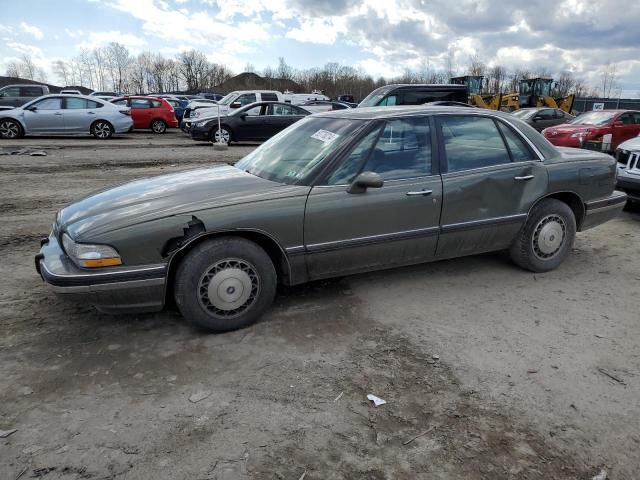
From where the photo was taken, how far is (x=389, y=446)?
2332mm

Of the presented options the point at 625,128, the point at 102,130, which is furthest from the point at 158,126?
the point at 625,128

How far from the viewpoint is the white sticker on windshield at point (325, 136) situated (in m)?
3.81

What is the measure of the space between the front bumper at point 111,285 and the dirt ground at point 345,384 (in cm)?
32

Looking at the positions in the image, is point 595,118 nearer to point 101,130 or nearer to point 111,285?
point 111,285

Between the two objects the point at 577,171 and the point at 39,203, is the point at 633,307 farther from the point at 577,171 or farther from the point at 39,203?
the point at 39,203

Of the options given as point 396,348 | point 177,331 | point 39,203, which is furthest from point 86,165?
point 396,348

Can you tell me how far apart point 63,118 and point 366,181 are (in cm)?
1540

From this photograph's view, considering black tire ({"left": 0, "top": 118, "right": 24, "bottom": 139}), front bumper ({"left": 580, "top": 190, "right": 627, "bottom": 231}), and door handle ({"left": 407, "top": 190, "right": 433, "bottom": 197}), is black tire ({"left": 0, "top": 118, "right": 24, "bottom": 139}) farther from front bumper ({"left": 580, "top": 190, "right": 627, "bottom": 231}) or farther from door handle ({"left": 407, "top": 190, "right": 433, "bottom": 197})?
front bumper ({"left": 580, "top": 190, "right": 627, "bottom": 231})

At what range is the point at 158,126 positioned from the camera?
784 inches

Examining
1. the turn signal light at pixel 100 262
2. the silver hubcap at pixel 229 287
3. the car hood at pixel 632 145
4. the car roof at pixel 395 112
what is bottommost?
the silver hubcap at pixel 229 287

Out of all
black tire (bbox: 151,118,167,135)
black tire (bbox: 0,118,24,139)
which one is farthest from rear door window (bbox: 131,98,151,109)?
black tire (bbox: 0,118,24,139)

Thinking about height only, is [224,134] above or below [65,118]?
below

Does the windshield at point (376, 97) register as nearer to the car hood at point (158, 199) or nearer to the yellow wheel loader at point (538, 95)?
the car hood at point (158, 199)

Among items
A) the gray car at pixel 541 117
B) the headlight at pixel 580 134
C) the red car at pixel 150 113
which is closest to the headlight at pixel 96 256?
the headlight at pixel 580 134
